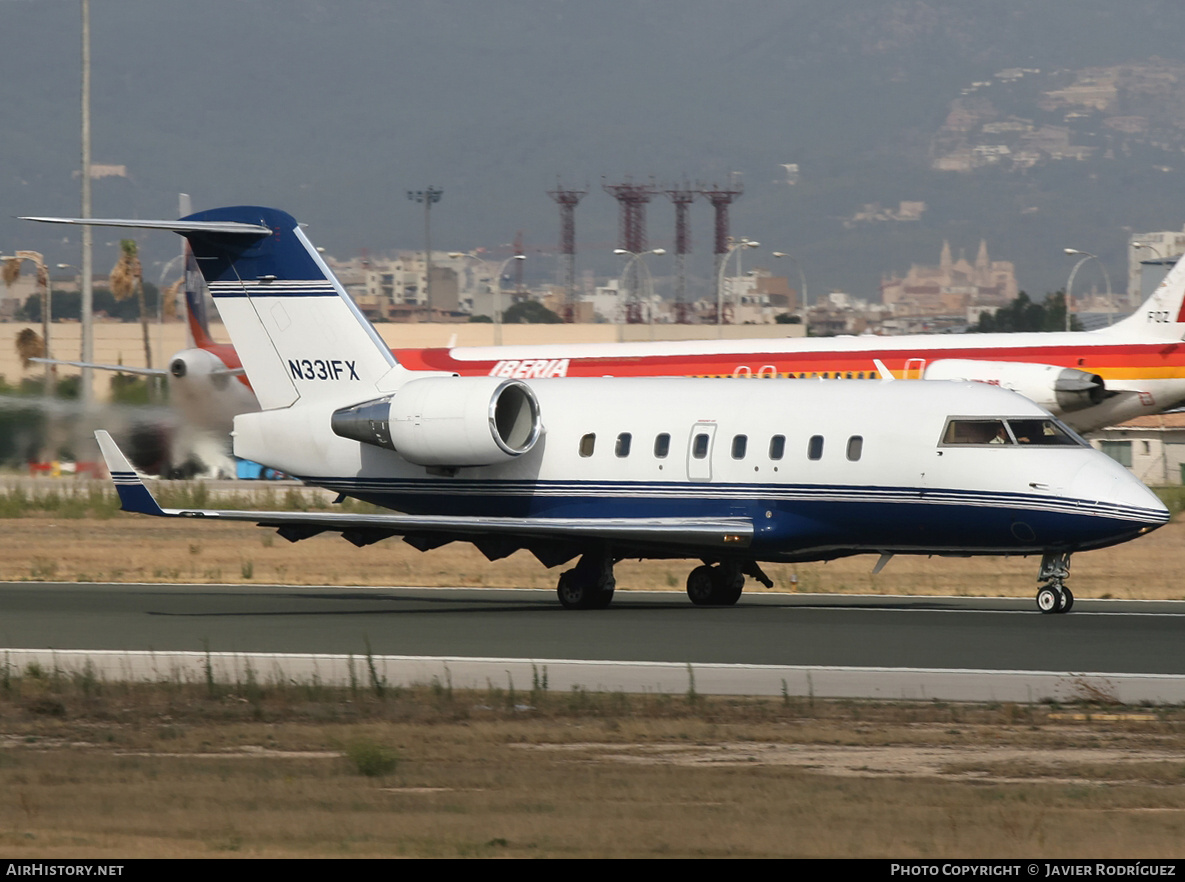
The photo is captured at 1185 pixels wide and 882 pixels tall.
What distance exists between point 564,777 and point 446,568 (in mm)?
22776

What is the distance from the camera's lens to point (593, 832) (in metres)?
10.3

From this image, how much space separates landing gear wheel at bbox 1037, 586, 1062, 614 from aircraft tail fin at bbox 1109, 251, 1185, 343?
2387 cm

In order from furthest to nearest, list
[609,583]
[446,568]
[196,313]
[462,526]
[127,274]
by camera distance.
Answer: [127,274]
[196,313]
[446,568]
[609,583]
[462,526]

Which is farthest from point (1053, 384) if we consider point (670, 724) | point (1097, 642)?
point (670, 724)

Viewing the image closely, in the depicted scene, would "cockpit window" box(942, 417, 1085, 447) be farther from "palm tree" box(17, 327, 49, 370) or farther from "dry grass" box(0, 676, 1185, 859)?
"palm tree" box(17, 327, 49, 370)

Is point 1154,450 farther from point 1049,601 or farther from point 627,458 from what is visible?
point 1049,601

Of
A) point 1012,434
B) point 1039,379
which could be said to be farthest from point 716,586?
point 1039,379

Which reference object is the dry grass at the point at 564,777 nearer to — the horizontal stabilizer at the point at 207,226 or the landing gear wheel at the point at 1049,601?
the landing gear wheel at the point at 1049,601

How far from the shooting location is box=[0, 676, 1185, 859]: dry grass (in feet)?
33.2

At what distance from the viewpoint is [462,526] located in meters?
24.4

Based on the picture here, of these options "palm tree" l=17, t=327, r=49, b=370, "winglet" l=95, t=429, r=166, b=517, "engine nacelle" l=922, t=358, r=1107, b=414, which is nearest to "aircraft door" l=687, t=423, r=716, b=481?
"winglet" l=95, t=429, r=166, b=517

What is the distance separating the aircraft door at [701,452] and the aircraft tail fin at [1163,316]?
2370cm

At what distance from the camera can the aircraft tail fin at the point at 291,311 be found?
94.0ft
